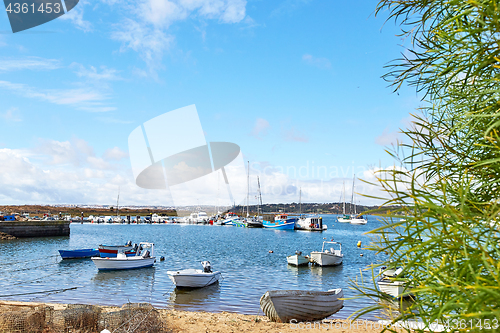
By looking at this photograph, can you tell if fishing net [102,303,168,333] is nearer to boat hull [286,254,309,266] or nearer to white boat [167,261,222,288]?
white boat [167,261,222,288]

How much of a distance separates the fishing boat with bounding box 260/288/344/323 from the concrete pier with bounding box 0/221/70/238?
48.8m

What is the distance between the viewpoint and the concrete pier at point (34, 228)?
48.3 m

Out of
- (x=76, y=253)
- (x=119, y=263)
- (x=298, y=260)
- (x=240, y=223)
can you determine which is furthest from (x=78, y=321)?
(x=240, y=223)

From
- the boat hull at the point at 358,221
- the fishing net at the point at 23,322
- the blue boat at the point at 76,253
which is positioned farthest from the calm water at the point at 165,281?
the boat hull at the point at 358,221

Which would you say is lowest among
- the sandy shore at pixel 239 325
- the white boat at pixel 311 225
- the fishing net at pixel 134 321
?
the white boat at pixel 311 225

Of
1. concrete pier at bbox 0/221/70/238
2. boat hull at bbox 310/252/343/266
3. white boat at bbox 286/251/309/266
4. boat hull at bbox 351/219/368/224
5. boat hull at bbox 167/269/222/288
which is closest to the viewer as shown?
boat hull at bbox 167/269/222/288

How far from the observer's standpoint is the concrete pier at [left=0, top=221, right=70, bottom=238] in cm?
4831

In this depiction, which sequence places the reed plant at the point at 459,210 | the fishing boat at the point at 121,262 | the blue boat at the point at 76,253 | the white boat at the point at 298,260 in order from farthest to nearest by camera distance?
the blue boat at the point at 76,253, the white boat at the point at 298,260, the fishing boat at the point at 121,262, the reed plant at the point at 459,210

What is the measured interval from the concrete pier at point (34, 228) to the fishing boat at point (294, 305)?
160ft

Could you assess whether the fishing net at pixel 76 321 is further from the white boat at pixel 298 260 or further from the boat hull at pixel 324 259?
the boat hull at pixel 324 259

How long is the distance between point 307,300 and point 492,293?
1126 cm

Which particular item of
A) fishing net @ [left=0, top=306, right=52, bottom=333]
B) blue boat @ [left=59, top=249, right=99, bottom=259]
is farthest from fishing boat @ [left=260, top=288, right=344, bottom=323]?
blue boat @ [left=59, top=249, right=99, bottom=259]

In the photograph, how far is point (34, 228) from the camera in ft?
164

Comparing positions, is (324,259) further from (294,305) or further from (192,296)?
(294,305)
